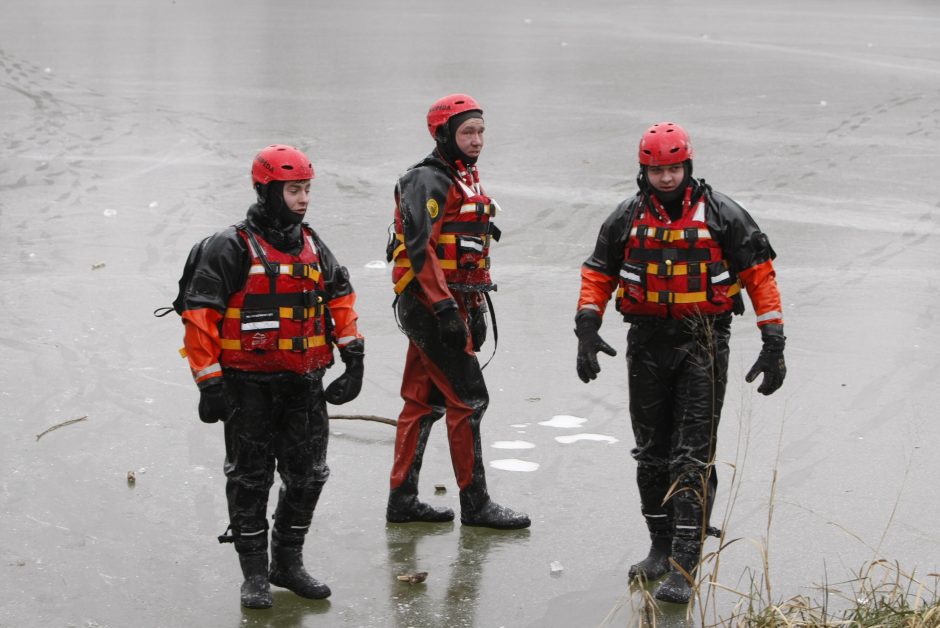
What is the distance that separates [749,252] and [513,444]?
6.27 feet

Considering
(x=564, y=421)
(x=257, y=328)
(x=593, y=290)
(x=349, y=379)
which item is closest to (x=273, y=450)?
(x=349, y=379)

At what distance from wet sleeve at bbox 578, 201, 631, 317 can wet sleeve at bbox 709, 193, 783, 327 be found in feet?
1.24

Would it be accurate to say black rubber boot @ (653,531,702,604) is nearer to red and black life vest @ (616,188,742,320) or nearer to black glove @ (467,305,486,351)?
red and black life vest @ (616,188,742,320)

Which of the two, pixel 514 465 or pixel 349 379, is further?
pixel 514 465

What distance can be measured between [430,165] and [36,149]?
853 centimetres

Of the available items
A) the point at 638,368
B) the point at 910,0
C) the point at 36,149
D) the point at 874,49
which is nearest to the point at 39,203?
the point at 36,149

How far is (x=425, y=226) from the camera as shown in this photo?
5801 mm

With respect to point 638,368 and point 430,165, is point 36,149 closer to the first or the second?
point 430,165

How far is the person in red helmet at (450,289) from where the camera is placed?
5848mm

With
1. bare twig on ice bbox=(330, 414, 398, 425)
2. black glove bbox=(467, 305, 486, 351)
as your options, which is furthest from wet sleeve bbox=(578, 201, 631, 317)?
bare twig on ice bbox=(330, 414, 398, 425)

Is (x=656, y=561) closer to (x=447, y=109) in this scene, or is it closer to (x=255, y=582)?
(x=255, y=582)

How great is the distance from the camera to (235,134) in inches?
566

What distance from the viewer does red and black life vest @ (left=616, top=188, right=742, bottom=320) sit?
17.8ft

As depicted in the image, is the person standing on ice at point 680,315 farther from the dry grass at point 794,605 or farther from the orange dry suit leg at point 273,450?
the orange dry suit leg at point 273,450
